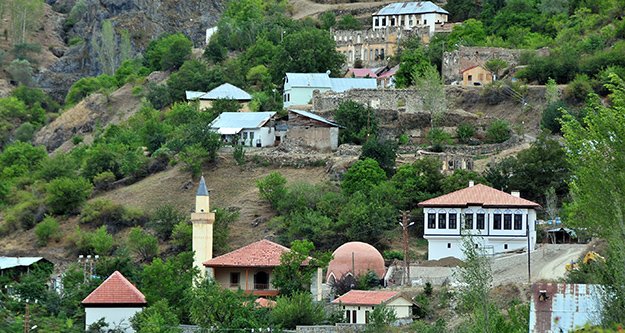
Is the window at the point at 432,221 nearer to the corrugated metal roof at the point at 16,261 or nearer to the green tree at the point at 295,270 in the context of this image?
the green tree at the point at 295,270

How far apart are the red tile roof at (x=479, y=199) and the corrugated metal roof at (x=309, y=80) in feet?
80.4

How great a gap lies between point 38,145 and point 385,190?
3852 centimetres

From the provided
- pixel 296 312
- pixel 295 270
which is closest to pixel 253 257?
pixel 295 270

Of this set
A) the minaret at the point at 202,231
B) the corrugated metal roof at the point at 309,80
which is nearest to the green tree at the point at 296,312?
the minaret at the point at 202,231

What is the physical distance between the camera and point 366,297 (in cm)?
6462

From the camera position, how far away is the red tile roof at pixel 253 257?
6969cm

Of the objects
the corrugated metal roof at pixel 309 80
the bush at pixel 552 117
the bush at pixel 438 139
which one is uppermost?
the corrugated metal roof at pixel 309 80

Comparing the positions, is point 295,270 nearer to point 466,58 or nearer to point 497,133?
point 497,133

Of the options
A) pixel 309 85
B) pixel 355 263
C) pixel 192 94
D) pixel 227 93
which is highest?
pixel 192 94

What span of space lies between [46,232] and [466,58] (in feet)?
95.6

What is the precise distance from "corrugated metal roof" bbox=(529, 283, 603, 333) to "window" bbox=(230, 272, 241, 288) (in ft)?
73.9

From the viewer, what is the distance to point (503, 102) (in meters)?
94.8

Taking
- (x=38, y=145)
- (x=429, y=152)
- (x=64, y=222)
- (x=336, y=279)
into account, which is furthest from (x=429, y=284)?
(x=38, y=145)

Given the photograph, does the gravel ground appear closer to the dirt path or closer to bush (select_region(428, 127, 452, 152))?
bush (select_region(428, 127, 452, 152))
